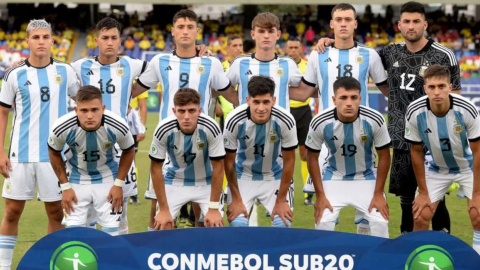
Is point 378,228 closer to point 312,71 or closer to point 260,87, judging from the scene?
point 260,87

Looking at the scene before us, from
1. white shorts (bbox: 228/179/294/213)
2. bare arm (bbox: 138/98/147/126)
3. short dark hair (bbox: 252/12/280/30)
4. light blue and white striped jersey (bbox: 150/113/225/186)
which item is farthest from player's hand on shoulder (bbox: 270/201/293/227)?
bare arm (bbox: 138/98/147/126)

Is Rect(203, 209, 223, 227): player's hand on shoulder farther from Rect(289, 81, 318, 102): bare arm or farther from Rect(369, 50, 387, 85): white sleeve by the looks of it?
Rect(369, 50, 387, 85): white sleeve

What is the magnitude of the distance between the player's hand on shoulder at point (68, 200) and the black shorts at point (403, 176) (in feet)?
8.73

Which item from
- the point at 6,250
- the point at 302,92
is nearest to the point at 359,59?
the point at 302,92

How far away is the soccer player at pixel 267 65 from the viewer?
6.36 metres

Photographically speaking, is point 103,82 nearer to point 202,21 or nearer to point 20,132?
point 20,132

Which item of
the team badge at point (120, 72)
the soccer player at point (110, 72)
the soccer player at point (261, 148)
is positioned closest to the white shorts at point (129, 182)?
the soccer player at point (110, 72)

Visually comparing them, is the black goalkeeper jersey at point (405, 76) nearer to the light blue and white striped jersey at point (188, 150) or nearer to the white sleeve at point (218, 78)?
the white sleeve at point (218, 78)

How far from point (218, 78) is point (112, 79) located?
89 centimetres

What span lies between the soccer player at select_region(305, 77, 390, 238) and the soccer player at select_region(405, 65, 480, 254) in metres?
0.24

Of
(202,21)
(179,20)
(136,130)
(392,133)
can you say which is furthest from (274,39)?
(202,21)

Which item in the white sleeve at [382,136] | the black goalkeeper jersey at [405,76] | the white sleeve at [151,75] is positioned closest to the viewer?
the white sleeve at [382,136]

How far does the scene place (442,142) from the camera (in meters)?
5.71

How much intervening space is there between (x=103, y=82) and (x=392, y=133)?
246 centimetres
